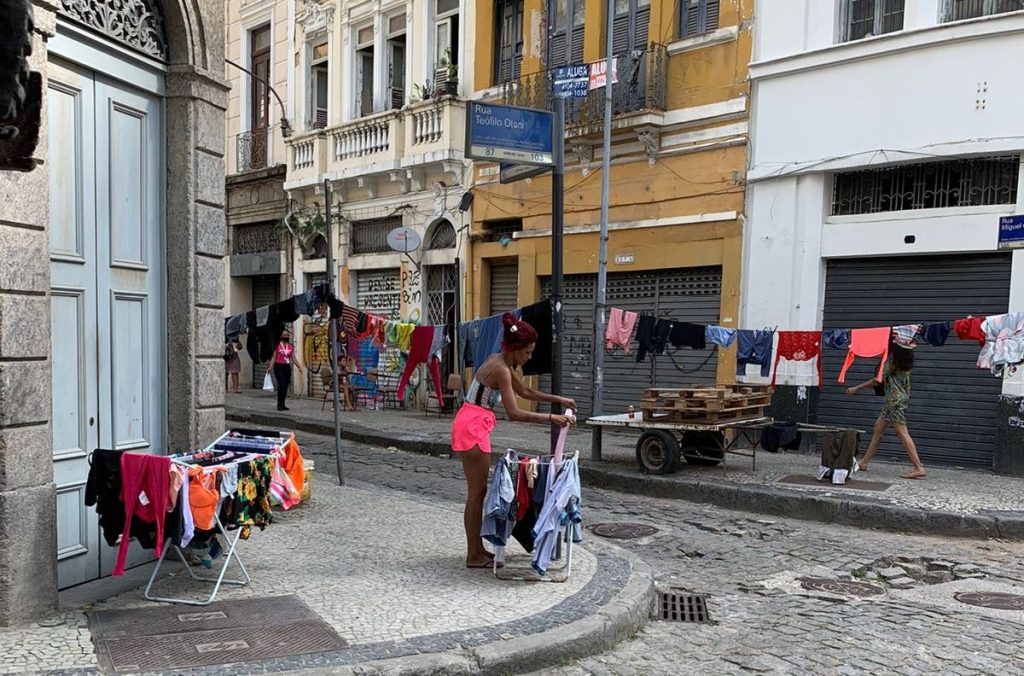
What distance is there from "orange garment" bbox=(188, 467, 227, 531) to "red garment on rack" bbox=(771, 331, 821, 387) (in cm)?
780

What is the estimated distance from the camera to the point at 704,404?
9.76 metres

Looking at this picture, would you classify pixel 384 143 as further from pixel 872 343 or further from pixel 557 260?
pixel 557 260

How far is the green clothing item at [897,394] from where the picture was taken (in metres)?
9.83

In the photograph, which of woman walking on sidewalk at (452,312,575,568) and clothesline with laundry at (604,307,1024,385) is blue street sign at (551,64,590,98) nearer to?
clothesline with laundry at (604,307,1024,385)

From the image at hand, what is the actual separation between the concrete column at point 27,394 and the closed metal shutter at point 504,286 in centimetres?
1229

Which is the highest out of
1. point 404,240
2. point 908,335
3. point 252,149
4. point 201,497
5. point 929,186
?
point 252,149

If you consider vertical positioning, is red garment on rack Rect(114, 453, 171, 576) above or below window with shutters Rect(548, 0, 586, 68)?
below

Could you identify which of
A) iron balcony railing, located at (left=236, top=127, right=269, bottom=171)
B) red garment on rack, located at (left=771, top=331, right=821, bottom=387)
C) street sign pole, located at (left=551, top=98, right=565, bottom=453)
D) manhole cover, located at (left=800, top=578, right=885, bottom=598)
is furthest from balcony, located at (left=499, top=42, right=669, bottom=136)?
iron balcony railing, located at (left=236, top=127, right=269, bottom=171)

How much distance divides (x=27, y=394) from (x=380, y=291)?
1508cm

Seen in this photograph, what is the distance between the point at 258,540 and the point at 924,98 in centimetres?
982

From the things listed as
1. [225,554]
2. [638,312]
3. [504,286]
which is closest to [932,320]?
[638,312]

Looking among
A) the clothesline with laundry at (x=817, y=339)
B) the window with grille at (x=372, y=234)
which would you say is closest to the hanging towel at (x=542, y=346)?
the clothesline with laundry at (x=817, y=339)

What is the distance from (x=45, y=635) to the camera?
457 cm

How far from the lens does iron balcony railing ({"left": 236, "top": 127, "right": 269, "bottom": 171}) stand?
22.7 m
